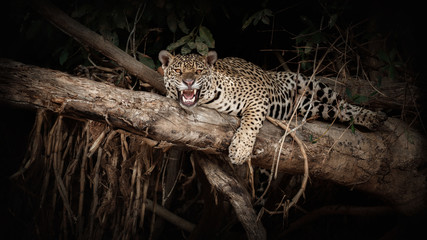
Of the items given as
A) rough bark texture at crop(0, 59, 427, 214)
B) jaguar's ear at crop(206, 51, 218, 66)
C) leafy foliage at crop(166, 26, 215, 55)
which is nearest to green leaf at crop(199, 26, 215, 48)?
leafy foliage at crop(166, 26, 215, 55)

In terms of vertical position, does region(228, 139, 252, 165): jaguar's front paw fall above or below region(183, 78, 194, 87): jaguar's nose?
below

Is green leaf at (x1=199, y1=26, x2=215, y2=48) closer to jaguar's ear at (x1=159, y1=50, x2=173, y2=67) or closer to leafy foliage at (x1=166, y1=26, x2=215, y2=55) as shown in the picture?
leafy foliage at (x1=166, y1=26, x2=215, y2=55)

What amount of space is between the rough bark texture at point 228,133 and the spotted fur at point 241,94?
0.16m

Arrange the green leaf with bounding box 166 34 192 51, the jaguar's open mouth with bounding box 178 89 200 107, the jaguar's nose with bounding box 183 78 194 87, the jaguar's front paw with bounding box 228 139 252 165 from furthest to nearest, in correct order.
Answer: the green leaf with bounding box 166 34 192 51, the jaguar's nose with bounding box 183 78 194 87, the jaguar's open mouth with bounding box 178 89 200 107, the jaguar's front paw with bounding box 228 139 252 165

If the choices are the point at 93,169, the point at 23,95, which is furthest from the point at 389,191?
the point at 23,95

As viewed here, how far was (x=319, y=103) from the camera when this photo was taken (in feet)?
14.9

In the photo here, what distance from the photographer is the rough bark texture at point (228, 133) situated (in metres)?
2.71

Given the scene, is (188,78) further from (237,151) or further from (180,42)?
(237,151)

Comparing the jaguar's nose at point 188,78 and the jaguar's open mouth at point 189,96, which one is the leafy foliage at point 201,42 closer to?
the jaguar's nose at point 188,78

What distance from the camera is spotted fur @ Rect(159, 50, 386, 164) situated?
342 centimetres

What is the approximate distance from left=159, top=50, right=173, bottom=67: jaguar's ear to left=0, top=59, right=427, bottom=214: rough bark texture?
1.03 meters

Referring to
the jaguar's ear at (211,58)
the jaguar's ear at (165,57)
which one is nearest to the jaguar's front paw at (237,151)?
the jaguar's ear at (211,58)

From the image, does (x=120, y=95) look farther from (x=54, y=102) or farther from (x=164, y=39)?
(x=164, y=39)

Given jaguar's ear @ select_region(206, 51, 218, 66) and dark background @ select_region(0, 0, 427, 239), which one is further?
jaguar's ear @ select_region(206, 51, 218, 66)
